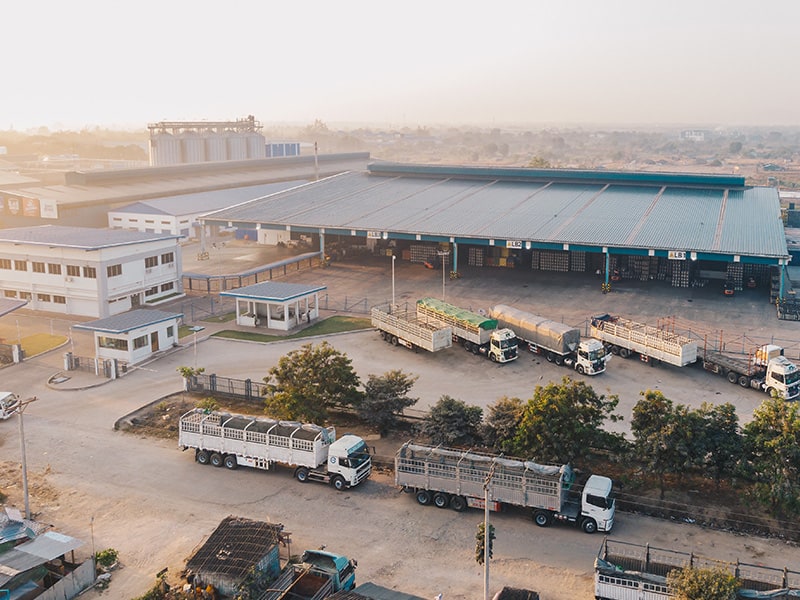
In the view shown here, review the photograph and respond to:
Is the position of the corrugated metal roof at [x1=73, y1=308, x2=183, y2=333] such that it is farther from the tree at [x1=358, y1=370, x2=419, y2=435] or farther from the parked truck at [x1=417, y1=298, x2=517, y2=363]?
the tree at [x1=358, y1=370, x2=419, y2=435]

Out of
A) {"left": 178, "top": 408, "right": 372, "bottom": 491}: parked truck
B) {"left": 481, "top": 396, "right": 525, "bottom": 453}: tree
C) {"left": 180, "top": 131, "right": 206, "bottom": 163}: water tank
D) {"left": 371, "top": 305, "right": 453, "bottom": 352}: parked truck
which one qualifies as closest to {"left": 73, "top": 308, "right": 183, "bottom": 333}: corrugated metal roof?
→ {"left": 371, "top": 305, "right": 453, "bottom": 352}: parked truck

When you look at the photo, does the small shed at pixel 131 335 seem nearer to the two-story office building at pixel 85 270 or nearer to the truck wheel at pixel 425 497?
the two-story office building at pixel 85 270

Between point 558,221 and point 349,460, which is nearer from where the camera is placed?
point 349,460

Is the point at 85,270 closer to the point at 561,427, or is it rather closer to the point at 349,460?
the point at 349,460

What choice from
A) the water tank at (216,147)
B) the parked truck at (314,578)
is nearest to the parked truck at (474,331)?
the parked truck at (314,578)

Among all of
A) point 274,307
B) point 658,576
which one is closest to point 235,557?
point 658,576

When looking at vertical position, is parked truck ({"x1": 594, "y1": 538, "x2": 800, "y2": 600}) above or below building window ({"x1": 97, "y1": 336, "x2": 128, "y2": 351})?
below
